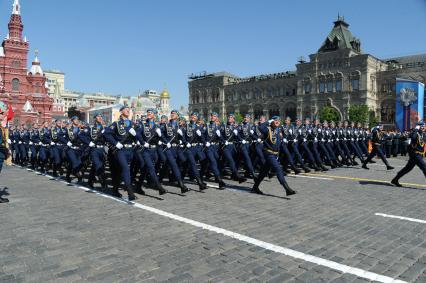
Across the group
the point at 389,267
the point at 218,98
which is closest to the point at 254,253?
the point at 389,267

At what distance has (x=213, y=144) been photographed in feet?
36.1

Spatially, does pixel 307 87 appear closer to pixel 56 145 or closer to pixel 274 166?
pixel 56 145

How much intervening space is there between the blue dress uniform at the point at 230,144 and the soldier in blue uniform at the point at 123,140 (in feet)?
10.6

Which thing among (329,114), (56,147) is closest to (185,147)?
(56,147)

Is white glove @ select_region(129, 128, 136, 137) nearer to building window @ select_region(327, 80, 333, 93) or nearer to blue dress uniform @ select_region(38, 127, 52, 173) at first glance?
blue dress uniform @ select_region(38, 127, 52, 173)

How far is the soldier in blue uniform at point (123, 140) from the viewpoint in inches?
329

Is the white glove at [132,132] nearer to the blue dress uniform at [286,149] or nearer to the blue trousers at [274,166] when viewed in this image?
the blue trousers at [274,166]

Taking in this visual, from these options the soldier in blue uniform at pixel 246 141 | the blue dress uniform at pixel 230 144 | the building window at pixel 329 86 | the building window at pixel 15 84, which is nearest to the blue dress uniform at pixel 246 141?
the soldier in blue uniform at pixel 246 141

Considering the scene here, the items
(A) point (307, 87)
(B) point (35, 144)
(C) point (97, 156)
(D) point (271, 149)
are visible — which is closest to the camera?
(D) point (271, 149)

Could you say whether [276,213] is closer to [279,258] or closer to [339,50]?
[279,258]

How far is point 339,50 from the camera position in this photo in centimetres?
7125

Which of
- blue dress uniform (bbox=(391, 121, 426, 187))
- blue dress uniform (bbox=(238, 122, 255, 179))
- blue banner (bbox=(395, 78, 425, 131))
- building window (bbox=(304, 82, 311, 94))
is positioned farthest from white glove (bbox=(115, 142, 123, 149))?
building window (bbox=(304, 82, 311, 94))

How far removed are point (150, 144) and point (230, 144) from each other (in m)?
2.88

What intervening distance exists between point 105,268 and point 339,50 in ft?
246
